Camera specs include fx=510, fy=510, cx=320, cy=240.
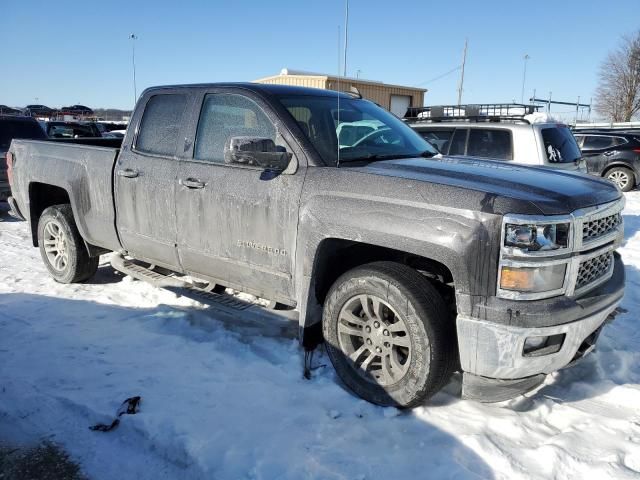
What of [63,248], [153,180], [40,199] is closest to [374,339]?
[153,180]

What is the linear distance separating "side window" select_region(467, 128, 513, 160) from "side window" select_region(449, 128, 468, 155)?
89 mm

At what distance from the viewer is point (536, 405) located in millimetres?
3084

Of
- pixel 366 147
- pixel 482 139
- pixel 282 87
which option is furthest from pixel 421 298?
pixel 482 139

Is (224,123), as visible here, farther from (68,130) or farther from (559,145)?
(68,130)

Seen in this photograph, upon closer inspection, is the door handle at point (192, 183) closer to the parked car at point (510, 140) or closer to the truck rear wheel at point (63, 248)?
the truck rear wheel at point (63, 248)

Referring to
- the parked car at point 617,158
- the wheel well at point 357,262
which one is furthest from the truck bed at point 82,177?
the parked car at point 617,158

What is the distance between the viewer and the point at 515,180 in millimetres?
2891

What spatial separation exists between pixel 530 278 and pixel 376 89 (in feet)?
75.1

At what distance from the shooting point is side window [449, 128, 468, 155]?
737 centimetres

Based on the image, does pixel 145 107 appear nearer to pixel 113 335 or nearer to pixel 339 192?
pixel 113 335

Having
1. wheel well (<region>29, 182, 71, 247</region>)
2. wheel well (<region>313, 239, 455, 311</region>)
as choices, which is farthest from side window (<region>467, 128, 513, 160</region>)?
wheel well (<region>29, 182, 71, 247</region>)

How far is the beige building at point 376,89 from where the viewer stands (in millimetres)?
19641

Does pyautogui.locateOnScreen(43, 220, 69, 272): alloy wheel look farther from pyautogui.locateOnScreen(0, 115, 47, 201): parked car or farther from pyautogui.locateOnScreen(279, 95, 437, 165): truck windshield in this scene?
pyautogui.locateOnScreen(0, 115, 47, 201): parked car

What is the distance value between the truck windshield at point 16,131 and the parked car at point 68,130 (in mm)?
5595
